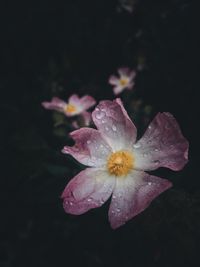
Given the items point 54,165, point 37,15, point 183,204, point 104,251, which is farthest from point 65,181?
point 37,15

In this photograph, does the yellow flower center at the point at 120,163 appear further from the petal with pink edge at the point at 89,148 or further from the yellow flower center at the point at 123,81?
the yellow flower center at the point at 123,81

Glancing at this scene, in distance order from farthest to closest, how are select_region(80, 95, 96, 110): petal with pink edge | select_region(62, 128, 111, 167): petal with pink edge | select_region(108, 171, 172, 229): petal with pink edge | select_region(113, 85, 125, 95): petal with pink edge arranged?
select_region(113, 85, 125, 95): petal with pink edge
select_region(80, 95, 96, 110): petal with pink edge
select_region(62, 128, 111, 167): petal with pink edge
select_region(108, 171, 172, 229): petal with pink edge

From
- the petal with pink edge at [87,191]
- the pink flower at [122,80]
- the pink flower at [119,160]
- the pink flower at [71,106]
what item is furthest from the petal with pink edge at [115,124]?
the pink flower at [122,80]

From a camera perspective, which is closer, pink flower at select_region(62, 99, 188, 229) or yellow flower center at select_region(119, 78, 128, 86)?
pink flower at select_region(62, 99, 188, 229)

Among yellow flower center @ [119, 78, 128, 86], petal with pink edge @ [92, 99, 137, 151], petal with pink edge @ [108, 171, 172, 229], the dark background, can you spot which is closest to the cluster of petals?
the dark background

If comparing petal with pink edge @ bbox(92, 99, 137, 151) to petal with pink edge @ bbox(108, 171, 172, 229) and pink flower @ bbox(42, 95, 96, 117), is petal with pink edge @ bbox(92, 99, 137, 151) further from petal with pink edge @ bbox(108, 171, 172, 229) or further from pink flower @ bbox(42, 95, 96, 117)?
pink flower @ bbox(42, 95, 96, 117)

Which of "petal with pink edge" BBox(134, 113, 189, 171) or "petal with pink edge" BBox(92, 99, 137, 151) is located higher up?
"petal with pink edge" BBox(92, 99, 137, 151)

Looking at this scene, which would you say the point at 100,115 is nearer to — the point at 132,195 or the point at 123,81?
the point at 132,195

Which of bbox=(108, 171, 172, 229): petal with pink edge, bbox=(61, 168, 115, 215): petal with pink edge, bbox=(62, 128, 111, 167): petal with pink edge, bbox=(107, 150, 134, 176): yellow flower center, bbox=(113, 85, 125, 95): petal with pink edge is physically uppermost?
bbox=(113, 85, 125, 95): petal with pink edge
